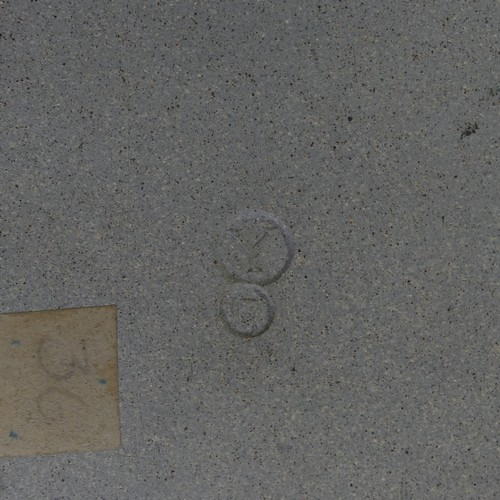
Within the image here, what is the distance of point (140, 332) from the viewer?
2.58 m

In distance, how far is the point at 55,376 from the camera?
258 centimetres

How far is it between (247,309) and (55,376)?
891 mm

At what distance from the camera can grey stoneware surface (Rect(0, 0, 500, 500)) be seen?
99.8 inches

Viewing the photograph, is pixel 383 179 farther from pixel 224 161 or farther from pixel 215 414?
pixel 215 414

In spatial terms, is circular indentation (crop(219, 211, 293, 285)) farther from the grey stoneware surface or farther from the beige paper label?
the beige paper label

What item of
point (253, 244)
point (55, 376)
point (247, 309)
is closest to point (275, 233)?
point (253, 244)

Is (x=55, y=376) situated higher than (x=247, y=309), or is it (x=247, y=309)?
(x=247, y=309)

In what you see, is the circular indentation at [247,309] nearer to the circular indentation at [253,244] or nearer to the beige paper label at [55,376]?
the circular indentation at [253,244]

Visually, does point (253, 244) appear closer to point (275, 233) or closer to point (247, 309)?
point (275, 233)

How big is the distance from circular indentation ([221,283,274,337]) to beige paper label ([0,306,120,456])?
1.65 feet

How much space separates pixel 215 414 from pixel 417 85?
5.53 ft

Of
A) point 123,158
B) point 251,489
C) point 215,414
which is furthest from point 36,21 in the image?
point 251,489

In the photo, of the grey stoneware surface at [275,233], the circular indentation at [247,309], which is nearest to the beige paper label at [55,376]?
the grey stoneware surface at [275,233]

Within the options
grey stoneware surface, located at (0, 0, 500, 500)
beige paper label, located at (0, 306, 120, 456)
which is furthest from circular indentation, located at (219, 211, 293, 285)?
beige paper label, located at (0, 306, 120, 456)
